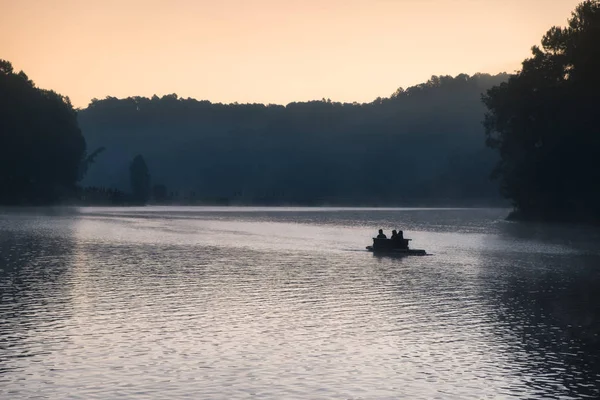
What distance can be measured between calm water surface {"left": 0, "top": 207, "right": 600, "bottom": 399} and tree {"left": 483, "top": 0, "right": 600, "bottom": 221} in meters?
55.0

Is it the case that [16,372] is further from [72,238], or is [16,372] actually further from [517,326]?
[72,238]

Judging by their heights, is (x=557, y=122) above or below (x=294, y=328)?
above

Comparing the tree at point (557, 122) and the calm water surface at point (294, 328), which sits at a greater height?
the tree at point (557, 122)

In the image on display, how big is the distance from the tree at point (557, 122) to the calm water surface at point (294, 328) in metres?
55.0

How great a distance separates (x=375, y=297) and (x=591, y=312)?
10.2 meters

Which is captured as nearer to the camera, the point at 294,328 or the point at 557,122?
the point at 294,328

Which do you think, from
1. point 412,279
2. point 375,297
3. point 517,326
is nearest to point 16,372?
point 517,326

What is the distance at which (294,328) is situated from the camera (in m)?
32.0

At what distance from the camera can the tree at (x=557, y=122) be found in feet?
383

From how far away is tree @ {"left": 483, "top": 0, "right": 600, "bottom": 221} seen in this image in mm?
116875

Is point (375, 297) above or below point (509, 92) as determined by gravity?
below

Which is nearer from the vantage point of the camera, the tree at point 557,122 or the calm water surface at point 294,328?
the calm water surface at point 294,328

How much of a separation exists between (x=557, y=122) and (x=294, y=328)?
97.9 meters

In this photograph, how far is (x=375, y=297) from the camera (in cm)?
4209
